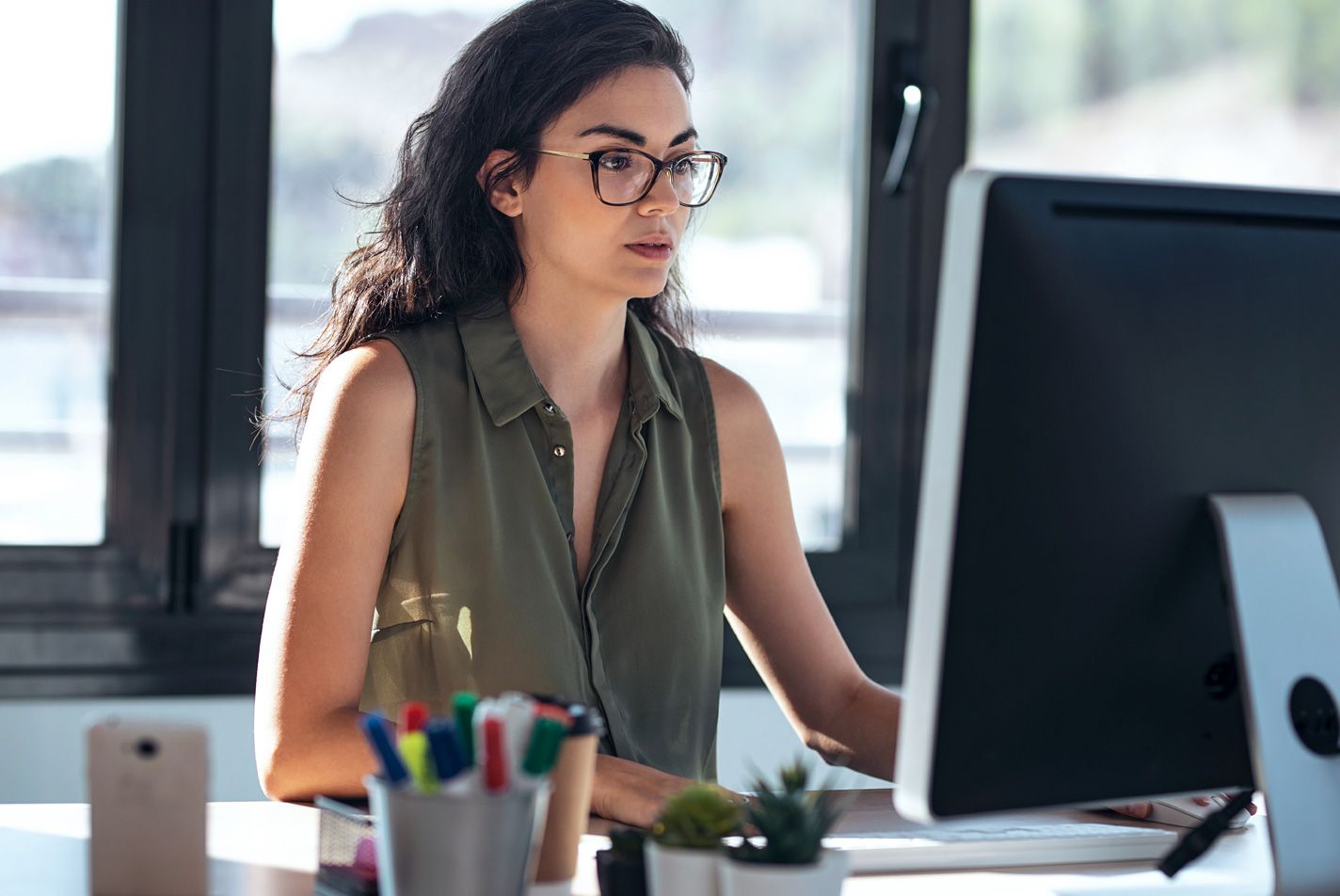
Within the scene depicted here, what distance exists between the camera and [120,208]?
2.30 m

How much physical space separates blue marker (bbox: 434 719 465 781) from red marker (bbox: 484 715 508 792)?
0.05 ft

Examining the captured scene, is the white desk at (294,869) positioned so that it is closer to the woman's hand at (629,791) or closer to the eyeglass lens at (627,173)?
the woman's hand at (629,791)

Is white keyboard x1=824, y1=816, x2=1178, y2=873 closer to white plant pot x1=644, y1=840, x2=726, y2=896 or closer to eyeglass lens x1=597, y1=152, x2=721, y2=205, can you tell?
white plant pot x1=644, y1=840, x2=726, y2=896

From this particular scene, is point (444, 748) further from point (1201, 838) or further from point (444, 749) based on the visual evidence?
point (1201, 838)

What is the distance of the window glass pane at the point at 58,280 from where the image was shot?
Result: 2299 mm

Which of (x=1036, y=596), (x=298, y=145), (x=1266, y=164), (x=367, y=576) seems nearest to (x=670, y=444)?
(x=367, y=576)

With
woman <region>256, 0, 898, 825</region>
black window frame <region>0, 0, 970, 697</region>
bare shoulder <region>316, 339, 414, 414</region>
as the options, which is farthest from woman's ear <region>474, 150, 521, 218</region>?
black window frame <region>0, 0, 970, 697</region>

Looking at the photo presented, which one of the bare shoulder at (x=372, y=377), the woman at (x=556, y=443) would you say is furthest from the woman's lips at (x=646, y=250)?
the bare shoulder at (x=372, y=377)

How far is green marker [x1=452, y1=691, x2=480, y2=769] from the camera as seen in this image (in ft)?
2.59

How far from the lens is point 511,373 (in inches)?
63.2

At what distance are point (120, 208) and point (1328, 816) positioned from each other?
1951 millimetres

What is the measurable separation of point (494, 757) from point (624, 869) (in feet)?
0.56

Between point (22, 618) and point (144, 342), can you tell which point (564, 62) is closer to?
point (144, 342)

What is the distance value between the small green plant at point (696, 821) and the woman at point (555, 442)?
24.4 inches
